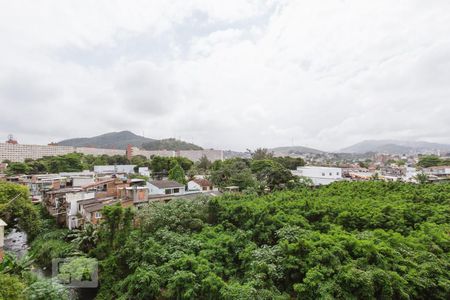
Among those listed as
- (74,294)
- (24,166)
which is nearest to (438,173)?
(74,294)

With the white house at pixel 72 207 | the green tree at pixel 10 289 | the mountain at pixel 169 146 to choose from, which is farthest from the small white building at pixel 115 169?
the mountain at pixel 169 146

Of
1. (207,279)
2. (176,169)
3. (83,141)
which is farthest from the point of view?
(83,141)

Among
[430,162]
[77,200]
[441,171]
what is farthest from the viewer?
[430,162]

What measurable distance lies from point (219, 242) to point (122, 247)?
5.37 metres

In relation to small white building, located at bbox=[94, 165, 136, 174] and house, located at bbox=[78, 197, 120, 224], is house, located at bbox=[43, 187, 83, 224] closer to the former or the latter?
house, located at bbox=[78, 197, 120, 224]

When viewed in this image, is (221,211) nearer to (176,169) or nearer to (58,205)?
(58,205)

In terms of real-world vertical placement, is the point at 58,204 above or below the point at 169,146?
below

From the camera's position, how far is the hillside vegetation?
819 centimetres

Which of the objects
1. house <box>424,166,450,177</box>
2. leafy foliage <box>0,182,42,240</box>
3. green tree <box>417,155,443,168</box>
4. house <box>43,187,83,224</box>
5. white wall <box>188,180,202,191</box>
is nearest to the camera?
leafy foliage <box>0,182,42,240</box>

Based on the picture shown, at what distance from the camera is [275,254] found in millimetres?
10438

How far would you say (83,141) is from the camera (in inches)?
7362

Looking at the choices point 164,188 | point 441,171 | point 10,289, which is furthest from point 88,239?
point 441,171

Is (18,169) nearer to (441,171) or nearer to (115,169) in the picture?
(115,169)

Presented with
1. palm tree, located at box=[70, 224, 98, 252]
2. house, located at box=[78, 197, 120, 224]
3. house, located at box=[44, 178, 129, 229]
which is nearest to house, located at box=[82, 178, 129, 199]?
house, located at box=[44, 178, 129, 229]
